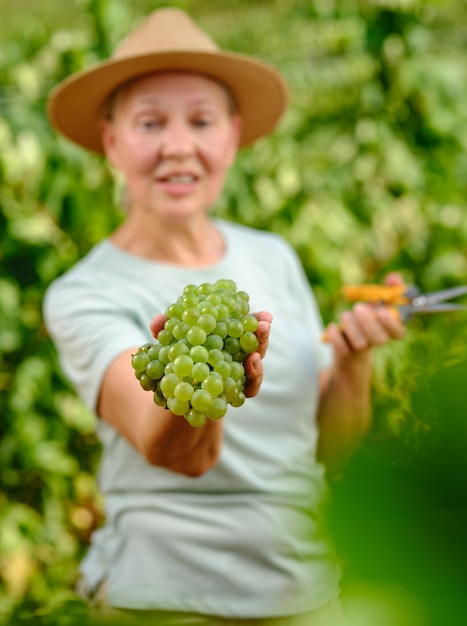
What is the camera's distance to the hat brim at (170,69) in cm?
143

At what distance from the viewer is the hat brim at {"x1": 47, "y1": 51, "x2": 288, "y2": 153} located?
1435 millimetres

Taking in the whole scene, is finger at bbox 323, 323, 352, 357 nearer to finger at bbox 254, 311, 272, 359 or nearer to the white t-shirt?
the white t-shirt

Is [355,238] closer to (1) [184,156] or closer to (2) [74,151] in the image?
(2) [74,151]

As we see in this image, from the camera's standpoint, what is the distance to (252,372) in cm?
70

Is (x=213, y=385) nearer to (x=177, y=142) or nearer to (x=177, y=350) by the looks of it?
(x=177, y=350)

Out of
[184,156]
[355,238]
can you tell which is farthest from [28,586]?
[184,156]

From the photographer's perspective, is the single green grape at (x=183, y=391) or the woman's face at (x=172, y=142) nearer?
the single green grape at (x=183, y=391)

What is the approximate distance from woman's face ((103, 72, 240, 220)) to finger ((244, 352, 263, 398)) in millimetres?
735

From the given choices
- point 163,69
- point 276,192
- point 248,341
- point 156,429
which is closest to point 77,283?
point 163,69

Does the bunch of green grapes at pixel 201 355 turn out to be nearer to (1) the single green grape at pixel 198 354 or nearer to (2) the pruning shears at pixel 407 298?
(1) the single green grape at pixel 198 354

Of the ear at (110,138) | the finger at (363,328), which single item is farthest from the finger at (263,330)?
the ear at (110,138)

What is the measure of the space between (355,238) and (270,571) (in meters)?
→ 1.65

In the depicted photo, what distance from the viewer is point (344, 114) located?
9.41 feet

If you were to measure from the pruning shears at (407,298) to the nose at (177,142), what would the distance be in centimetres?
38
